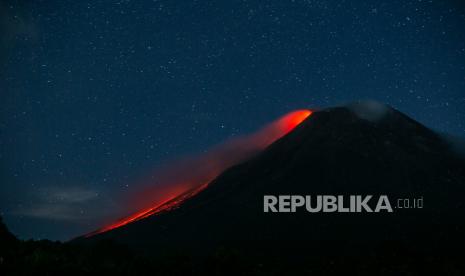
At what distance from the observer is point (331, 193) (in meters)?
139

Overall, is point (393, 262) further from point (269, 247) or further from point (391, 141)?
point (391, 141)

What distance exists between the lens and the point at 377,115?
621ft

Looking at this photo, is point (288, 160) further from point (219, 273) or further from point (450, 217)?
point (219, 273)

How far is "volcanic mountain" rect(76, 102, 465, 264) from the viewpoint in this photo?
10931 centimetres

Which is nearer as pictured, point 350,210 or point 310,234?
point 310,234

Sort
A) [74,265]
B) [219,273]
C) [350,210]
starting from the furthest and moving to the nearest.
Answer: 1. [350,210]
2. [219,273]
3. [74,265]

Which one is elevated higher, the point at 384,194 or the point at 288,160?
the point at 288,160

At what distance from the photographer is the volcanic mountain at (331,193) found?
4304 inches

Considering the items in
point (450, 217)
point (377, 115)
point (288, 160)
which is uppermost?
point (377, 115)

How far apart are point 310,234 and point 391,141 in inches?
2742

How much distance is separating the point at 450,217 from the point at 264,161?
6882 cm

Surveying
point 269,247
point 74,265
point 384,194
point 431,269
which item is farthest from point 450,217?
point 74,265

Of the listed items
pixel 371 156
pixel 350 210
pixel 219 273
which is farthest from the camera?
pixel 371 156

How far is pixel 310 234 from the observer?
375 feet
